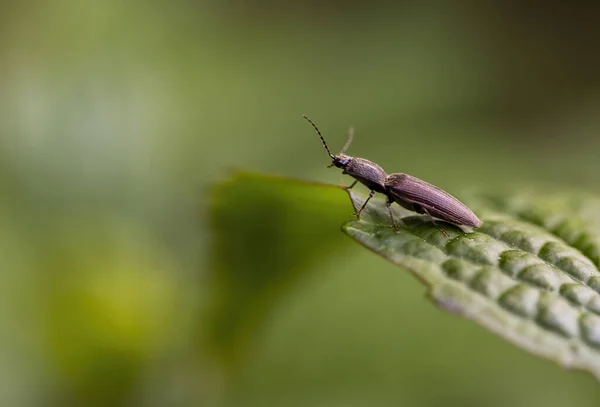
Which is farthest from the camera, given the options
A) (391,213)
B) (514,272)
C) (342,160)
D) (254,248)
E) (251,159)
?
(251,159)

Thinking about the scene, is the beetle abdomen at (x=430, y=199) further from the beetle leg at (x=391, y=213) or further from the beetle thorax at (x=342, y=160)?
the beetle thorax at (x=342, y=160)

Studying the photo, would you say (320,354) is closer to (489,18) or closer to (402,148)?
(402,148)

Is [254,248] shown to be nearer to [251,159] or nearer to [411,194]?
[411,194]

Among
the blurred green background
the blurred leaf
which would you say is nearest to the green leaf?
the blurred leaf

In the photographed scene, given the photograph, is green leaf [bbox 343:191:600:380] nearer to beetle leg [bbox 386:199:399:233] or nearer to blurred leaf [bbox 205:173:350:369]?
beetle leg [bbox 386:199:399:233]

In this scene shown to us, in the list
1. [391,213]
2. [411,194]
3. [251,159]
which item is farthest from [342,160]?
[251,159]
